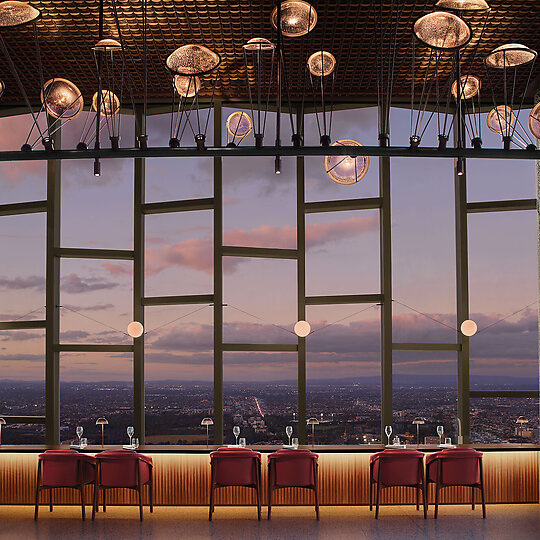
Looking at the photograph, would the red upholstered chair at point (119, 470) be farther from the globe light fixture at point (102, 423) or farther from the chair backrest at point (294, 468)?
the chair backrest at point (294, 468)

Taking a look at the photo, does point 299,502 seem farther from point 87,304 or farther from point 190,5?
point 190,5

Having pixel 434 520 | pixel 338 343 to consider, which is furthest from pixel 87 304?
pixel 434 520

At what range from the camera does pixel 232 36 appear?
7.50 m

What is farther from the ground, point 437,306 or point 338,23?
point 338,23

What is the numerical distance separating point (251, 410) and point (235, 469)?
1833mm

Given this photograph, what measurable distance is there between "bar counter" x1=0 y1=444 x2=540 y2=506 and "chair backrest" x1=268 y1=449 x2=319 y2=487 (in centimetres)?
45

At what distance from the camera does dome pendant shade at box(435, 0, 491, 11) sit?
193 inches

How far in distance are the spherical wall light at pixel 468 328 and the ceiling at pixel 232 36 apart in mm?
3146

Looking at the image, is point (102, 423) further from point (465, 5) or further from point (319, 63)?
point (465, 5)

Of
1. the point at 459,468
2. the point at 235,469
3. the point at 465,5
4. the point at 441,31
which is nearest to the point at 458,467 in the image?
the point at 459,468

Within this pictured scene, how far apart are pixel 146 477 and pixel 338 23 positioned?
213 inches

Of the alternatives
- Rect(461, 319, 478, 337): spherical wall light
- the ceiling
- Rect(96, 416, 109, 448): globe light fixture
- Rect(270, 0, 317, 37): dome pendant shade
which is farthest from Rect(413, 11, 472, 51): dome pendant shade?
Rect(96, 416, 109, 448): globe light fixture

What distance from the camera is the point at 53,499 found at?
841cm

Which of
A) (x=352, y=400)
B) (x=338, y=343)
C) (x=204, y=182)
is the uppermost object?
(x=204, y=182)
